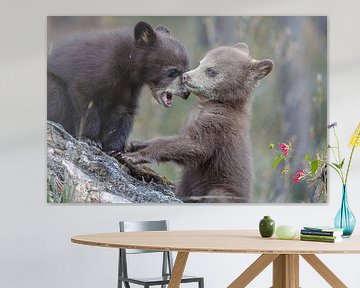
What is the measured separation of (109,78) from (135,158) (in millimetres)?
645

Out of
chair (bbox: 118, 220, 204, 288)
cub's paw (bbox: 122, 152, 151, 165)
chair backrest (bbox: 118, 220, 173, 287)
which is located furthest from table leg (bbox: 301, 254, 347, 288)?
cub's paw (bbox: 122, 152, 151, 165)

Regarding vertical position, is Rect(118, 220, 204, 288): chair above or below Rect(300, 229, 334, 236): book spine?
below

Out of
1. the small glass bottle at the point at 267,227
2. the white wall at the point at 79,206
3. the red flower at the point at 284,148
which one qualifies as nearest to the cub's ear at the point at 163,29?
the white wall at the point at 79,206

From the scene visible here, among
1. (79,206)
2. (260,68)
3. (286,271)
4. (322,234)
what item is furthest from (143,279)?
(260,68)

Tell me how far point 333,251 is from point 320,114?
275cm

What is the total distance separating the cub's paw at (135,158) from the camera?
609cm

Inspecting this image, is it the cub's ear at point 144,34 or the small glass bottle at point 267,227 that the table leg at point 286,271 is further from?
the cub's ear at point 144,34

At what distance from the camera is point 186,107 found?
20.1ft

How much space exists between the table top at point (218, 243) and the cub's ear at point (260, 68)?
191 centimetres

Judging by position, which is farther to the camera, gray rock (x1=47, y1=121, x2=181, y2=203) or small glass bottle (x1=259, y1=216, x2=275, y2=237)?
gray rock (x1=47, y1=121, x2=181, y2=203)

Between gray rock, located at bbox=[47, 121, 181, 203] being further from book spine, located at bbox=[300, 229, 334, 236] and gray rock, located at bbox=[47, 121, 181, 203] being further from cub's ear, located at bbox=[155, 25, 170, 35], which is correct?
book spine, located at bbox=[300, 229, 334, 236]

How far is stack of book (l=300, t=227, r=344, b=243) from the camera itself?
12.9 ft

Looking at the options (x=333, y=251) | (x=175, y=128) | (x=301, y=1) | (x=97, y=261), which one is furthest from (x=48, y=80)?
(x=333, y=251)

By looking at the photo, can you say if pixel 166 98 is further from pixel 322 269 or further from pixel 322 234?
pixel 322 234
